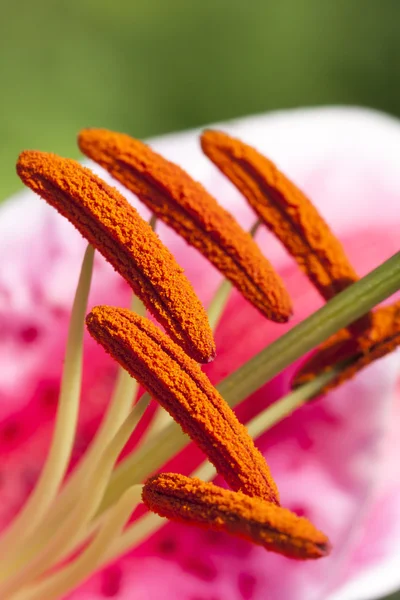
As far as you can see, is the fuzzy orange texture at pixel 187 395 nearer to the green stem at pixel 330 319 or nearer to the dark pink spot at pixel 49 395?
the green stem at pixel 330 319

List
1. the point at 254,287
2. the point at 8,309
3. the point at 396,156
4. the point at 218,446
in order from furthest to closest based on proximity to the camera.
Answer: the point at 396,156 < the point at 8,309 < the point at 254,287 < the point at 218,446

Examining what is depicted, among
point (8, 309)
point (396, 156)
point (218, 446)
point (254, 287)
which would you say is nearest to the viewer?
point (218, 446)

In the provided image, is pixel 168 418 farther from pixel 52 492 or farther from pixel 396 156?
pixel 396 156

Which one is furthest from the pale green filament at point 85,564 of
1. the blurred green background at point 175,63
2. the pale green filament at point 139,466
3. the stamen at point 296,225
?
the blurred green background at point 175,63

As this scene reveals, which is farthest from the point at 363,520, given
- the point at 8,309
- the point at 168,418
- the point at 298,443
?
the point at 8,309

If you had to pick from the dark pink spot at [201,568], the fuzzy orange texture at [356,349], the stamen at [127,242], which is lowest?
the dark pink spot at [201,568]

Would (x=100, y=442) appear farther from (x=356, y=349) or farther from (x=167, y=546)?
(x=356, y=349)
